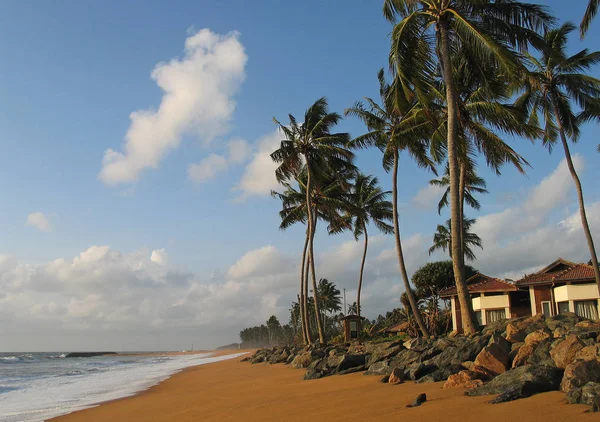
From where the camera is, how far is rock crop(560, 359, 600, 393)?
21.5 feet

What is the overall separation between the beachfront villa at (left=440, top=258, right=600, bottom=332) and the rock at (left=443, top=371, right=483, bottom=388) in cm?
→ 1671

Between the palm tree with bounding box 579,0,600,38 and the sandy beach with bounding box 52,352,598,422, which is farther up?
the palm tree with bounding box 579,0,600,38

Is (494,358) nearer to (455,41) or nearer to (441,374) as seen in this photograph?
(441,374)

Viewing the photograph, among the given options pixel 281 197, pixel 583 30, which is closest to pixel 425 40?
pixel 583 30

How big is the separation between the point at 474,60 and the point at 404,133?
20.2 feet

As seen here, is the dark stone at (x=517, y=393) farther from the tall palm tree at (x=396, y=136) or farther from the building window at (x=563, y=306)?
the building window at (x=563, y=306)

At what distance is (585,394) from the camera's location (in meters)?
6.05

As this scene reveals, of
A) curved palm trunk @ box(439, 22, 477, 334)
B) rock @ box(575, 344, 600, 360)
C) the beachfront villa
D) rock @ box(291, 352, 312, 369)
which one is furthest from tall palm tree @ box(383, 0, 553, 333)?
the beachfront villa

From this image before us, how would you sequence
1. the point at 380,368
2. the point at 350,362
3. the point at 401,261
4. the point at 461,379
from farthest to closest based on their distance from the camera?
the point at 401,261, the point at 350,362, the point at 380,368, the point at 461,379

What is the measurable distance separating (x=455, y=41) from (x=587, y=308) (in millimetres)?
16660

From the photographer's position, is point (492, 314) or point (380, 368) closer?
point (380, 368)

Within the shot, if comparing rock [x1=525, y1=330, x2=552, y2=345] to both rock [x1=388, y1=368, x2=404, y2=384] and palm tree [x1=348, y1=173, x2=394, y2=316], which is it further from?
palm tree [x1=348, y1=173, x2=394, y2=316]

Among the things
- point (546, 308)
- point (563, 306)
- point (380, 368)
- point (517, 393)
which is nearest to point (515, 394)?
point (517, 393)

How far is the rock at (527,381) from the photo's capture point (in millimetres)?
6875
